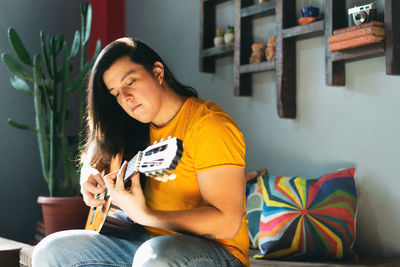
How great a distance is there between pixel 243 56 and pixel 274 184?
0.77 metres

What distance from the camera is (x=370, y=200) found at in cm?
215

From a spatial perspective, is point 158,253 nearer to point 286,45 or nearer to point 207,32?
point 286,45

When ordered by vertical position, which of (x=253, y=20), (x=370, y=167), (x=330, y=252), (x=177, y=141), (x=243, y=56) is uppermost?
(x=253, y=20)

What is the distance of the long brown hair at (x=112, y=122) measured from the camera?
1.61 m

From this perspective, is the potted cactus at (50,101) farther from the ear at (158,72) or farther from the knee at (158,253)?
the knee at (158,253)

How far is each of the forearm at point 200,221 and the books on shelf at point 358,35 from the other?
3.41 feet

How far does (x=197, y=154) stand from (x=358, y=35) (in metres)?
0.99

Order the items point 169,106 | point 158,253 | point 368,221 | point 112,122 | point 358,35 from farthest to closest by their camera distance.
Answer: point 368,221, point 358,35, point 112,122, point 169,106, point 158,253

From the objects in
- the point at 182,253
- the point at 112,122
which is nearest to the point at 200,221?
the point at 182,253

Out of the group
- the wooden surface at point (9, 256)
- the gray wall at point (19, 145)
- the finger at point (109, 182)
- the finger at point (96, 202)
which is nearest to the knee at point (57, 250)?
the finger at point (96, 202)

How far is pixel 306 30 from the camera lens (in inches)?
91.3

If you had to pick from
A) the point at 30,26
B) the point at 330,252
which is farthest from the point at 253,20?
Answer: the point at 30,26

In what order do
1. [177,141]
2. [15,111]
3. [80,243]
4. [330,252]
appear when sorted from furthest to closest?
[15,111]
[330,252]
[80,243]
[177,141]

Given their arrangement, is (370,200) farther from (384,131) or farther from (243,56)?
(243,56)
